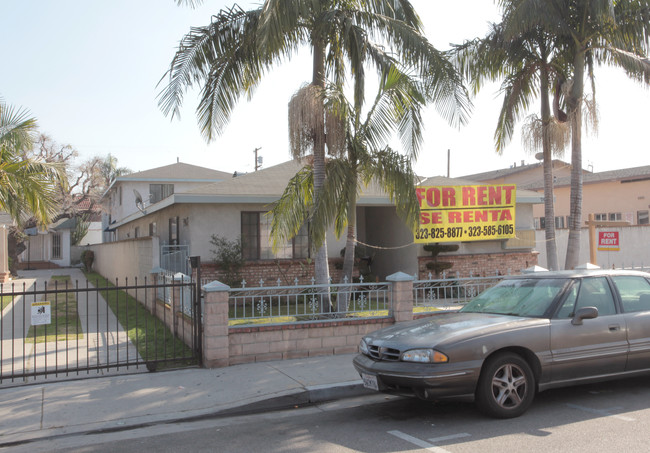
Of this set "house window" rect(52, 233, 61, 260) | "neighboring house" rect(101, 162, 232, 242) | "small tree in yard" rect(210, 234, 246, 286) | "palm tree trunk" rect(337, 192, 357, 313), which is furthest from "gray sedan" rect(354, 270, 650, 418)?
"house window" rect(52, 233, 61, 260)

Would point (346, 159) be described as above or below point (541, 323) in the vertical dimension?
above

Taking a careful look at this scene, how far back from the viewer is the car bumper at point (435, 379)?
5.61 metres

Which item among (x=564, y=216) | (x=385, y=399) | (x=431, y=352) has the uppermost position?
(x=564, y=216)

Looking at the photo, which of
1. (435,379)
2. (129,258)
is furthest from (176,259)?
(435,379)

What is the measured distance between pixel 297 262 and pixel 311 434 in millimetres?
10004

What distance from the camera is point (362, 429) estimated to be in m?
5.76

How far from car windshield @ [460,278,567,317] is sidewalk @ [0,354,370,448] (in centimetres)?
196

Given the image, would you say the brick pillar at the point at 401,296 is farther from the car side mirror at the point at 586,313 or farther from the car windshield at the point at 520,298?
the car side mirror at the point at 586,313

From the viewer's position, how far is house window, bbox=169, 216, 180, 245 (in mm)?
17112

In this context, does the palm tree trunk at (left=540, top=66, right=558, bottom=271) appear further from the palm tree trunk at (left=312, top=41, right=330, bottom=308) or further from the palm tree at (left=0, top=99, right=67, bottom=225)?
the palm tree at (left=0, top=99, right=67, bottom=225)

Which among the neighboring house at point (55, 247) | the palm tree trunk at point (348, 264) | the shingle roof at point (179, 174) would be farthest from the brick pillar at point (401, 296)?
the neighboring house at point (55, 247)

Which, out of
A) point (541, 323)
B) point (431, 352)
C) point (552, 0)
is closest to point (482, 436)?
point (431, 352)

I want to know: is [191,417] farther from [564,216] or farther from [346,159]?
[564,216]

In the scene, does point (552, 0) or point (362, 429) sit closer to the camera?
point (362, 429)
